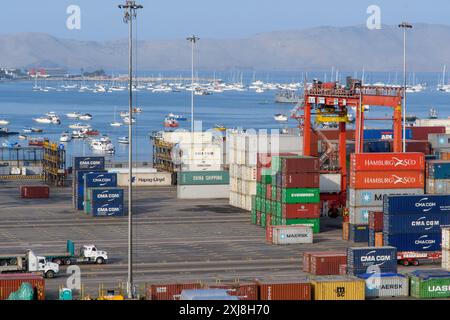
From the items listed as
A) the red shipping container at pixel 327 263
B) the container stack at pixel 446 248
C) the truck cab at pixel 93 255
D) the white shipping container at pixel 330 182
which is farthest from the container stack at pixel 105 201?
the container stack at pixel 446 248

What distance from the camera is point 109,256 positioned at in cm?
6956

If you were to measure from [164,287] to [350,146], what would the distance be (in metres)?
52.5

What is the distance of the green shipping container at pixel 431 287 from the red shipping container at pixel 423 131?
65795 mm

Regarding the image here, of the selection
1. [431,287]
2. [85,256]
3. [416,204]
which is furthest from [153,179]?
[431,287]

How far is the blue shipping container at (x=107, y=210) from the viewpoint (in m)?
91.4

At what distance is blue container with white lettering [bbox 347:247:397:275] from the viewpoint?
193ft

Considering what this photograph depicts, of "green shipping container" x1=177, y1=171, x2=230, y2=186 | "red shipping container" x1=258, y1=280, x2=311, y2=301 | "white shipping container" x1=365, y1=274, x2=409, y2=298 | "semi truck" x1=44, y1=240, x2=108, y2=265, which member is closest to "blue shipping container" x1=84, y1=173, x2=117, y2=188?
"green shipping container" x1=177, y1=171, x2=230, y2=186

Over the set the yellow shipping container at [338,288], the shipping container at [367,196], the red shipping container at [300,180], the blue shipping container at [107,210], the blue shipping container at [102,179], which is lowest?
the blue shipping container at [107,210]

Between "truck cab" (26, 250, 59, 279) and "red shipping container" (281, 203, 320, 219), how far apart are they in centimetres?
2326

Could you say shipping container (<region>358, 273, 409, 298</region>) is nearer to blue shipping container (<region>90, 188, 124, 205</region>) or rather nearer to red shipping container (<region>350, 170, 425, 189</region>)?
red shipping container (<region>350, 170, 425, 189</region>)

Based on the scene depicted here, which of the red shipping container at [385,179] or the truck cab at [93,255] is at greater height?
the red shipping container at [385,179]

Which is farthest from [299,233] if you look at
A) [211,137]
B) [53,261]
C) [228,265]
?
[211,137]

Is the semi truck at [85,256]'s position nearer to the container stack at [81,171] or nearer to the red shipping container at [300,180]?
the red shipping container at [300,180]
